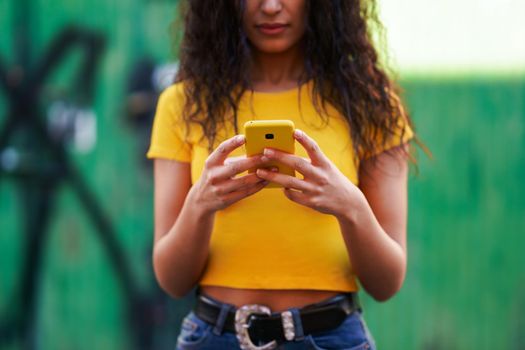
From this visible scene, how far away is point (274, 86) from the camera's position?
2125mm

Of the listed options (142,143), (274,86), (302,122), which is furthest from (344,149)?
(142,143)

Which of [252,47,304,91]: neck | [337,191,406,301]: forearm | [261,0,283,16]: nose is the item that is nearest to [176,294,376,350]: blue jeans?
[337,191,406,301]: forearm

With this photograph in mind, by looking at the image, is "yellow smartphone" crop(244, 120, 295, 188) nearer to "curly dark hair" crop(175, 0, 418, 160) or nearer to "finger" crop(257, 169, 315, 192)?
"finger" crop(257, 169, 315, 192)

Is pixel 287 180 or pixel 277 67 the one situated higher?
pixel 277 67

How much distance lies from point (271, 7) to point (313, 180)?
0.50 meters

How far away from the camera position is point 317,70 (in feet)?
6.99

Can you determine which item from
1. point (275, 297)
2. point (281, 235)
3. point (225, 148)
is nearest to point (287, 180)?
point (225, 148)

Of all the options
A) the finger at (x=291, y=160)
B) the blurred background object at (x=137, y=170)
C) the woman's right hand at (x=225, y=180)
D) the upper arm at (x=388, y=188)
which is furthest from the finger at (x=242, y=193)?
the blurred background object at (x=137, y=170)

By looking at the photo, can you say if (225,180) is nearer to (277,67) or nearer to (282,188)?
(282,188)

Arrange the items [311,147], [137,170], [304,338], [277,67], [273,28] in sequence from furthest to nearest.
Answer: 1. [137,170]
2. [277,67]
3. [273,28]
4. [304,338]
5. [311,147]

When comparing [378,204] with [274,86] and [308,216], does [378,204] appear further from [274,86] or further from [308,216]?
[274,86]

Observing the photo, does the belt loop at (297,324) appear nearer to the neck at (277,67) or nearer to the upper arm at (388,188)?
the upper arm at (388,188)

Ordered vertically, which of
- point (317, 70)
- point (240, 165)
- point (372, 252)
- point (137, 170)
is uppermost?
point (317, 70)

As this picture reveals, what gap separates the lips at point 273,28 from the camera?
2.04m
